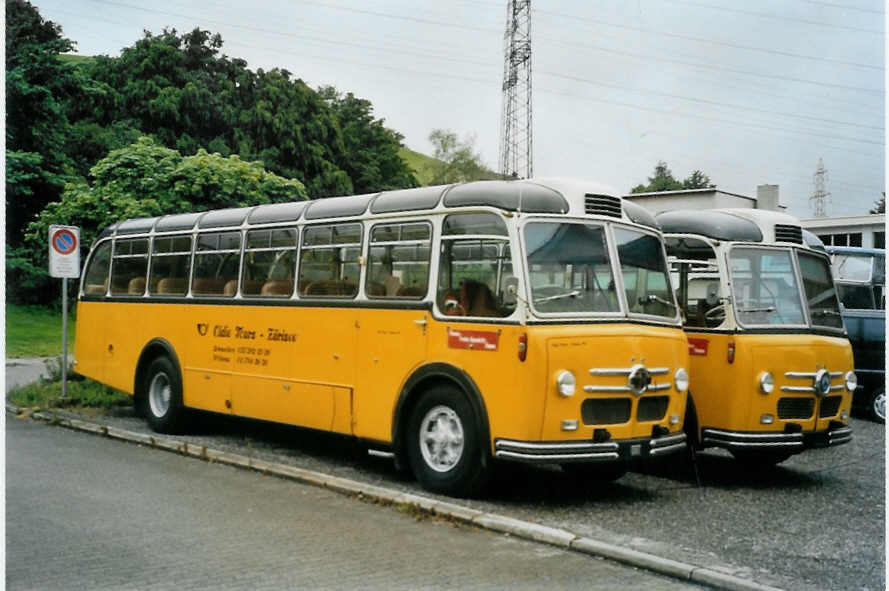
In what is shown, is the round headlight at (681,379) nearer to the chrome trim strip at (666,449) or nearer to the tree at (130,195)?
the chrome trim strip at (666,449)

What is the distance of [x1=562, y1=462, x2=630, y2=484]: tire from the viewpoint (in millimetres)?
10016

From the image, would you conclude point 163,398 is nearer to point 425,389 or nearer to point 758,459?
point 425,389

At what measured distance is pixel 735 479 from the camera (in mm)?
10820

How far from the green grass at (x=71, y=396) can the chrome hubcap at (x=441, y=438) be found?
7.84m

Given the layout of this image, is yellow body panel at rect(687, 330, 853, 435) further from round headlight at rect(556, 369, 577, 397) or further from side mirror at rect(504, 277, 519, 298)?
side mirror at rect(504, 277, 519, 298)

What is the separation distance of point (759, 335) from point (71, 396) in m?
11.1

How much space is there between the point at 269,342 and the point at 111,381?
4185mm

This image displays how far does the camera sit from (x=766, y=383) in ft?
32.8

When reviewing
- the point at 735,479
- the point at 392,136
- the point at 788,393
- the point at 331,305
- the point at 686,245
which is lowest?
the point at 735,479

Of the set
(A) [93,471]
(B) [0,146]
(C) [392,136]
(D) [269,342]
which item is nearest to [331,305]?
(D) [269,342]

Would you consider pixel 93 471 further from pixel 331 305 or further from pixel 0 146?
pixel 0 146

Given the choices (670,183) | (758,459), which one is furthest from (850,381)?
(670,183)

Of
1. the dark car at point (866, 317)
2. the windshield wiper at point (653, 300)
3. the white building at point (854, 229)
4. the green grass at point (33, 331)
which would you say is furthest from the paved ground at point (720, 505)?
the white building at point (854, 229)

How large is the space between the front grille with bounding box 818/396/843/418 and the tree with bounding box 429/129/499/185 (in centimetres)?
7782
